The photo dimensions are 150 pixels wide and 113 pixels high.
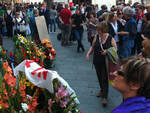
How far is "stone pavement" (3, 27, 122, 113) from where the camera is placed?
4.08 metres

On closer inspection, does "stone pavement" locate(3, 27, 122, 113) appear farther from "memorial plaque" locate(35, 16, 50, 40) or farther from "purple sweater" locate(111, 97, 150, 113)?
"purple sweater" locate(111, 97, 150, 113)

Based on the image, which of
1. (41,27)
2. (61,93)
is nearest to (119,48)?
(41,27)

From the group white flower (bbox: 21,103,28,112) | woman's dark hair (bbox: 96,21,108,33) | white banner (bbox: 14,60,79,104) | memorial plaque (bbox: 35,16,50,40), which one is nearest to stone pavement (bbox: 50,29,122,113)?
memorial plaque (bbox: 35,16,50,40)

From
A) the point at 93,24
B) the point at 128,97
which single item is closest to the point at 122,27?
the point at 93,24

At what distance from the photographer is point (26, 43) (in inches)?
205

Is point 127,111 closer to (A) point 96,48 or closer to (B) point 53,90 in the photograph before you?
(B) point 53,90

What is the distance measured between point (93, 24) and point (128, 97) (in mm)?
5730

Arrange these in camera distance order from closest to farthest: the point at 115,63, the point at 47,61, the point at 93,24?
the point at 115,63 < the point at 47,61 < the point at 93,24

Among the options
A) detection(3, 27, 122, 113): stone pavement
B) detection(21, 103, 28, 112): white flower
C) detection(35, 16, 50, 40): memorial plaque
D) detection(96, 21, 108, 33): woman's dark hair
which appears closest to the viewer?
detection(21, 103, 28, 112): white flower

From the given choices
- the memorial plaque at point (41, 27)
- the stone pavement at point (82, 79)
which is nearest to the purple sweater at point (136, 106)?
the stone pavement at point (82, 79)

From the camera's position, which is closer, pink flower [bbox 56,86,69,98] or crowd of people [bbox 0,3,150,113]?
crowd of people [bbox 0,3,150,113]

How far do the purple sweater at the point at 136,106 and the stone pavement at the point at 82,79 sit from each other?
2.51 m

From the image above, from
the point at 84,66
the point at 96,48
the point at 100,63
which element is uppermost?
the point at 96,48

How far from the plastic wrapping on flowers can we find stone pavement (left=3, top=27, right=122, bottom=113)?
68.8 inches
